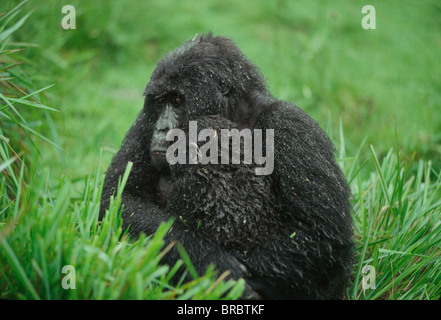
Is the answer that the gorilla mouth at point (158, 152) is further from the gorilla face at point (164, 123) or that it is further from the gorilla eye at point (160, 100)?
the gorilla eye at point (160, 100)

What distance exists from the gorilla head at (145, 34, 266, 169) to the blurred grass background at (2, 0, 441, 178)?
1.47m

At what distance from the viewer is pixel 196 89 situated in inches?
108

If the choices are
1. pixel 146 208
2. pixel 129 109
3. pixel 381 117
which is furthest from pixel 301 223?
pixel 129 109

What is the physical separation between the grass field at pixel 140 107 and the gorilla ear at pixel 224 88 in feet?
2.99

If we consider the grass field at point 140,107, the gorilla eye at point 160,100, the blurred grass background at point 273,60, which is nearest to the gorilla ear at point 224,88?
the gorilla eye at point 160,100

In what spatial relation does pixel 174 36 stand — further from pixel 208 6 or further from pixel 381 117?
pixel 381 117

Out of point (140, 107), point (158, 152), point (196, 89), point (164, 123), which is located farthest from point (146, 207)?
point (140, 107)

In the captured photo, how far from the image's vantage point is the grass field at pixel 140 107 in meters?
2.06

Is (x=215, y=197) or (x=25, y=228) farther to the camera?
(x=215, y=197)

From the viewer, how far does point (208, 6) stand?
900 centimetres

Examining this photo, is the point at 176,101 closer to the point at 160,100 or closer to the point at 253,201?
the point at 160,100
